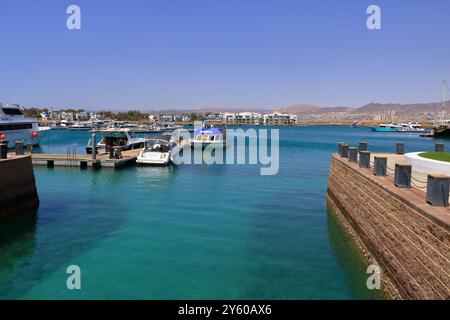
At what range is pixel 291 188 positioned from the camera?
28438mm

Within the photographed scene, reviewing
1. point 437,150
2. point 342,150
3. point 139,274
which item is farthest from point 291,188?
point 139,274

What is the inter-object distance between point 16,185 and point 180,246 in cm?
1007

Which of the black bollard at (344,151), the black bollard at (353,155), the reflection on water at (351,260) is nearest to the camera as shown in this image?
the reflection on water at (351,260)

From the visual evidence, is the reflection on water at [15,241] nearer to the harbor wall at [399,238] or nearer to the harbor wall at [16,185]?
the harbor wall at [16,185]

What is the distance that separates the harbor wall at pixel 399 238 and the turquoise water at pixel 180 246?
2.64 feet

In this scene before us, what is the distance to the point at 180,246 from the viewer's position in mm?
15195

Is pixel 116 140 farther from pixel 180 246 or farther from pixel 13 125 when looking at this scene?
pixel 180 246

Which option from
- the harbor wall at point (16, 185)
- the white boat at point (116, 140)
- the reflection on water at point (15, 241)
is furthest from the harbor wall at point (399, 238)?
the white boat at point (116, 140)

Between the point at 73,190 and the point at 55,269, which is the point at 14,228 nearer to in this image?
the point at 55,269

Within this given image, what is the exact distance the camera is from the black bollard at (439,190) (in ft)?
30.3

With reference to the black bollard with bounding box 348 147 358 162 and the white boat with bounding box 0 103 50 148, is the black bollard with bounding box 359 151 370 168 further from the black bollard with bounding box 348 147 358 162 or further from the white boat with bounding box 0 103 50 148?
the white boat with bounding box 0 103 50 148

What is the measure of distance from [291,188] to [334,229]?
1080 cm

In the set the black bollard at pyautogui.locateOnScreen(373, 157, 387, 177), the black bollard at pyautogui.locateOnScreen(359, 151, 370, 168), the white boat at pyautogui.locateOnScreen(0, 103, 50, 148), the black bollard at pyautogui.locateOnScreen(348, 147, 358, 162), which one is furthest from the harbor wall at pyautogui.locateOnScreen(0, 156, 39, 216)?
the white boat at pyautogui.locateOnScreen(0, 103, 50, 148)

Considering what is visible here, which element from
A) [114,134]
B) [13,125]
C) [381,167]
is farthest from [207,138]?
[381,167]
